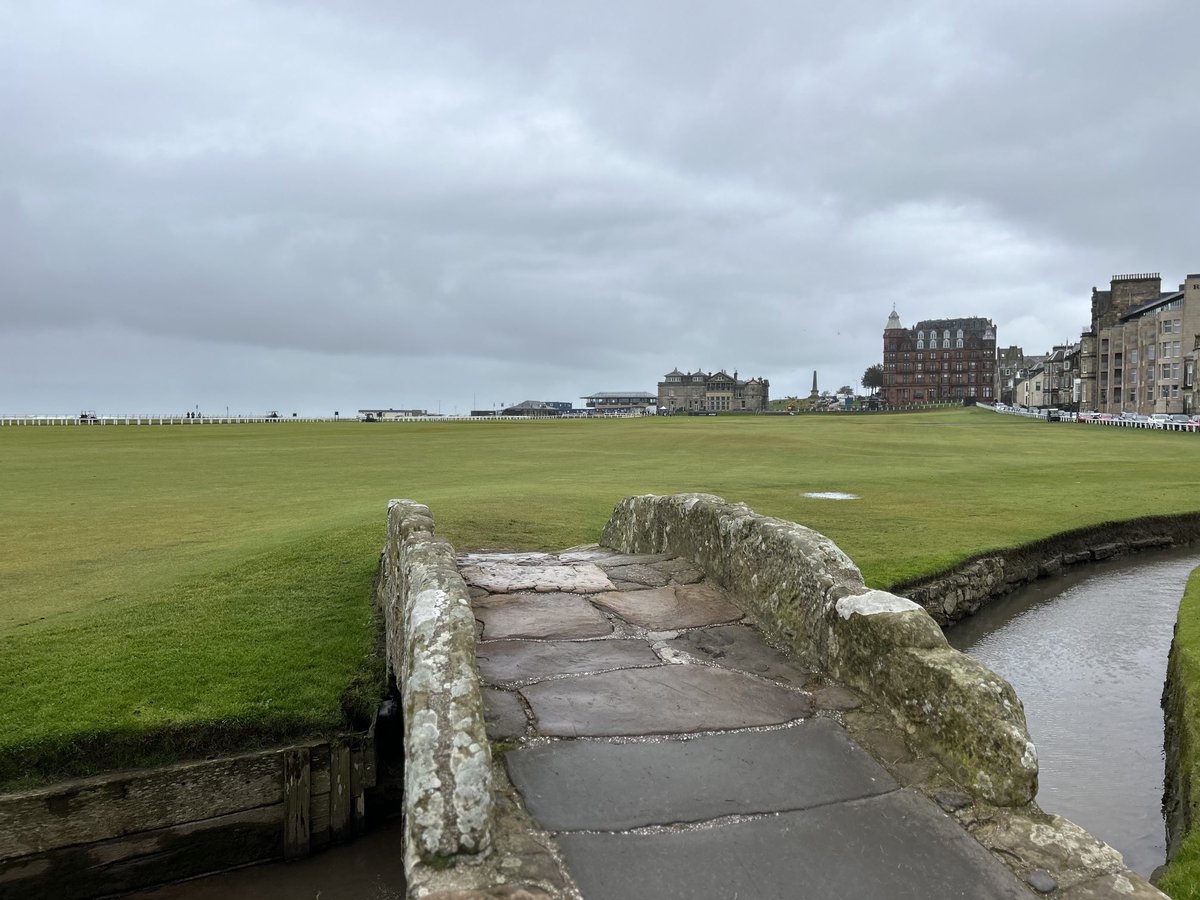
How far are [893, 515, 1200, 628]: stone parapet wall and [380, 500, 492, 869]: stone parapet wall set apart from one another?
10359mm

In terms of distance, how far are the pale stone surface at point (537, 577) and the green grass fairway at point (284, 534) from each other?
67.2 inches

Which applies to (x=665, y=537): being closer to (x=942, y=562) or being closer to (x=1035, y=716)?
(x=1035, y=716)

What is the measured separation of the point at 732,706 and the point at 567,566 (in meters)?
4.55

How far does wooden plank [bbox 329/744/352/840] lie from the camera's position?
7887mm

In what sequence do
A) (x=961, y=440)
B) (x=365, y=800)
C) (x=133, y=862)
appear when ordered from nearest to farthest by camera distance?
(x=133, y=862), (x=365, y=800), (x=961, y=440)

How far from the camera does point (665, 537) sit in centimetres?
1084

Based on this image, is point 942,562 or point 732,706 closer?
point 732,706

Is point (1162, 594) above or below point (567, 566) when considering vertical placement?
below

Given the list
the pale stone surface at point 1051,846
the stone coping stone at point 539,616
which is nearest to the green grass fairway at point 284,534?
the stone coping stone at point 539,616

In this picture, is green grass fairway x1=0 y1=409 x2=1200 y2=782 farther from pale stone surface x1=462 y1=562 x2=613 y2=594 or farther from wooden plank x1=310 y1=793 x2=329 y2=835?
pale stone surface x1=462 y1=562 x2=613 y2=594

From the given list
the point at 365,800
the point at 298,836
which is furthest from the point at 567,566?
the point at 298,836

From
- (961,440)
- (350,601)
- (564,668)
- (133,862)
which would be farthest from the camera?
(961,440)

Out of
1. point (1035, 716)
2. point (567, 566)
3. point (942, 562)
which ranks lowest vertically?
point (1035, 716)

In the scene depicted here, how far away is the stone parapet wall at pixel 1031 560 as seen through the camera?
1523 centimetres
